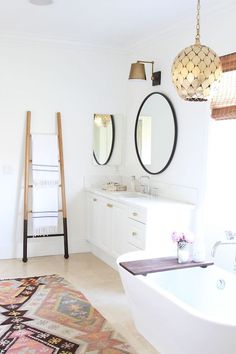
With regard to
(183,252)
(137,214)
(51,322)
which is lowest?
(51,322)

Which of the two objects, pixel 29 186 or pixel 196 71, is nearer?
pixel 196 71

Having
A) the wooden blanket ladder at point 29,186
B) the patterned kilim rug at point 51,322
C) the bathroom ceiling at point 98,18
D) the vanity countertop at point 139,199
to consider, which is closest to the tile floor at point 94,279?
the patterned kilim rug at point 51,322

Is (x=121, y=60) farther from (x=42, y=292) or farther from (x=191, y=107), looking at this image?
(x=42, y=292)

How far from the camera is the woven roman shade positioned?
3.66m

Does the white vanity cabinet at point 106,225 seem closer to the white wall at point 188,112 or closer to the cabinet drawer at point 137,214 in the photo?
the cabinet drawer at point 137,214

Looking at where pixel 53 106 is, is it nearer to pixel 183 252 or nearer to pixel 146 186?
pixel 146 186

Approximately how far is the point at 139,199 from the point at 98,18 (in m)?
2.00

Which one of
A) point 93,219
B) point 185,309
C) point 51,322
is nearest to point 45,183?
point 93,219

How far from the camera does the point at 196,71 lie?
2062mm

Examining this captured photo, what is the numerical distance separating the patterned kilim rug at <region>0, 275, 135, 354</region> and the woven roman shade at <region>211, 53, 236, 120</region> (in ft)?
6.91

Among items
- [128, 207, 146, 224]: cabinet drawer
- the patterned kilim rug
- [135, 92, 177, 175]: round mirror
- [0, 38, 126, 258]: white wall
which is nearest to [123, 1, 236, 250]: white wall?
[135, 92, 177, 175]: round mirror

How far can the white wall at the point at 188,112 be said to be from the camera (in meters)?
4.00

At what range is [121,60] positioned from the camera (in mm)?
5852

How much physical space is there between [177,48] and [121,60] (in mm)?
1320
